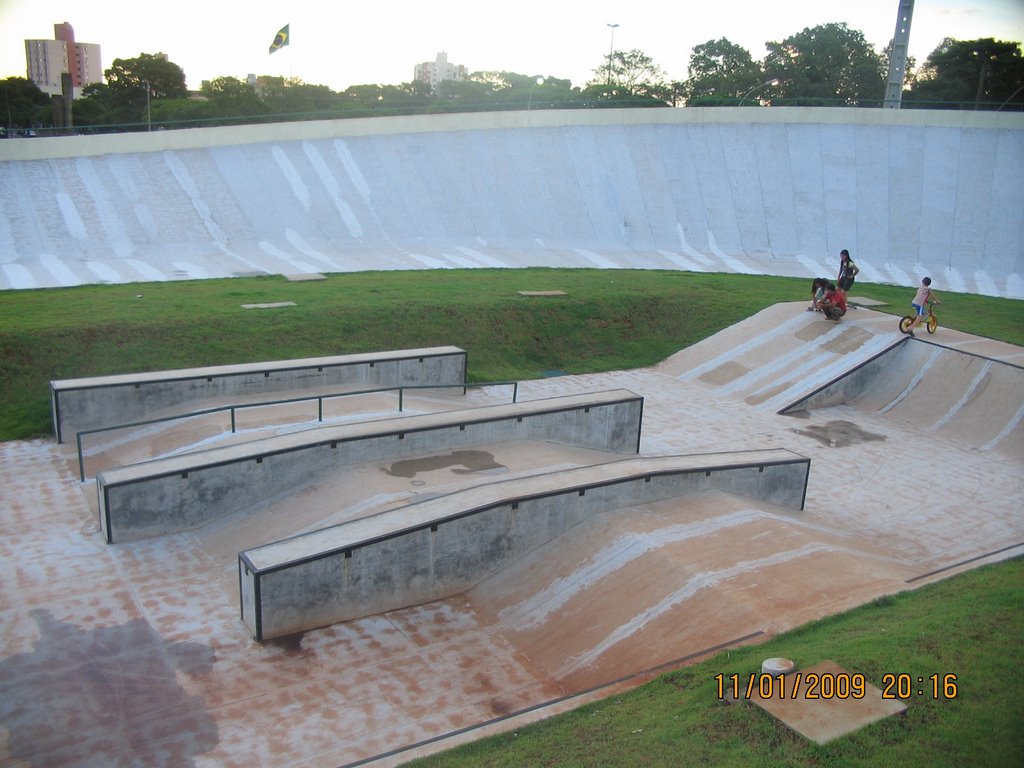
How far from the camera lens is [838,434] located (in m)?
16.7

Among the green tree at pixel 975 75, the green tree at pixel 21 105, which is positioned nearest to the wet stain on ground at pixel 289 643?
the green tree at pixel 975 75

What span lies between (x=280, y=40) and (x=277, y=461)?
29.5 metres

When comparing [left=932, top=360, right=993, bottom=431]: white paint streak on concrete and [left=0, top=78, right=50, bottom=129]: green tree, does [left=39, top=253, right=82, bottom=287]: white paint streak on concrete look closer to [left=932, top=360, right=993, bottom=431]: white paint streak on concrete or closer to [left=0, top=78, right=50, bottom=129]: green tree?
[left=932, top=360, right=993, bottom=431]: white paint streak on concrete

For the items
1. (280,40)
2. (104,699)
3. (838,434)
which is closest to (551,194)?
(280,40)

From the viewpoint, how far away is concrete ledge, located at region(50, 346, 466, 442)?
13.9 metres

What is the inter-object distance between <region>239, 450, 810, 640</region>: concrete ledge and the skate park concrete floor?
0.65ft

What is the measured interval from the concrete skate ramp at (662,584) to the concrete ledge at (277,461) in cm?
316

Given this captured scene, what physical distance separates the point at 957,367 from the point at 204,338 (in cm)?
1584

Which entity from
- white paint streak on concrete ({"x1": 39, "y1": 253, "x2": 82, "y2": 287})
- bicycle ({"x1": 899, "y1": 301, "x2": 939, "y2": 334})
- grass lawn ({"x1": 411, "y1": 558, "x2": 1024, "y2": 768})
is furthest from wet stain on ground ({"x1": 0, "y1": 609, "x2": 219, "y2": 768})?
bicycle ({"x1": 899, "y1": 301, "x2": 939, "y2": 334})

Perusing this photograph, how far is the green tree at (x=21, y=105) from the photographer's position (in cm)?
4732

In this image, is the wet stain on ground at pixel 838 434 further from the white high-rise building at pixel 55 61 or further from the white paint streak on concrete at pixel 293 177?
the white high-rise building at pixel 55 61

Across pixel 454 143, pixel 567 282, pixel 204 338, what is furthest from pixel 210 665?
pixel 454 143

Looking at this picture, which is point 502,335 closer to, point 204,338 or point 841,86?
point 204,338

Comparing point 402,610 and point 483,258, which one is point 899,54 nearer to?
point 483,258
